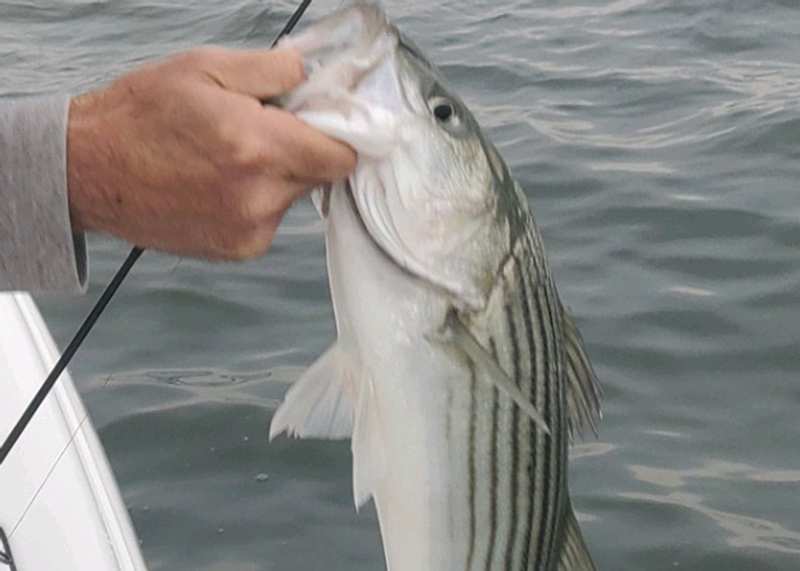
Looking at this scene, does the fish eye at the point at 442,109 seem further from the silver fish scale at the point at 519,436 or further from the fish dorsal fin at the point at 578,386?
the fish dorsal fin at the point at 578,386

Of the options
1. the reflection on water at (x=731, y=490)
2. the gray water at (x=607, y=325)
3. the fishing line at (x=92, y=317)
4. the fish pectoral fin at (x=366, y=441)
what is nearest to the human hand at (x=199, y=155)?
the fishing line at (x=92, y=317)

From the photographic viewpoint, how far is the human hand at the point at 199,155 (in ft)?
4.87

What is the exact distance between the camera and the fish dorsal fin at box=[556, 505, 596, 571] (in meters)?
1.75

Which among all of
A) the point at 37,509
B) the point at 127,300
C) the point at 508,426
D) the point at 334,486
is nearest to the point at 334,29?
the point at 508,426

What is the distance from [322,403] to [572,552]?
15.1 inches

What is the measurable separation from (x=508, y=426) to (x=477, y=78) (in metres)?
4.92

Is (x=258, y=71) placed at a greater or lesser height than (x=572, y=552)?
greater

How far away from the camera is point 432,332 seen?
1.62m

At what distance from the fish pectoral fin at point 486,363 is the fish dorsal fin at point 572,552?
20 cm

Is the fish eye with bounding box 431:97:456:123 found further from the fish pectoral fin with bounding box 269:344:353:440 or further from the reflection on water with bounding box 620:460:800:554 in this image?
the reflection on water with bounding box 620:460:800:554

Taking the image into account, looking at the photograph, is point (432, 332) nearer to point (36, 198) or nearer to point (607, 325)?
point (36, 198)

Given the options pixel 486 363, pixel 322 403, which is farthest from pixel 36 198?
pixel 486 363

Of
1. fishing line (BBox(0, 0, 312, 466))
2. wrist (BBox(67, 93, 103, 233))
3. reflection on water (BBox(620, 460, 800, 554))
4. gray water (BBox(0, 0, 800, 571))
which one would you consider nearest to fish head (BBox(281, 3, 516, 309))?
fishing line (BBox(0, 0, 312, 466))

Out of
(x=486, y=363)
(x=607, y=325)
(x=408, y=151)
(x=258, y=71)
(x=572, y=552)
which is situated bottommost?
(x=607, y=325)
